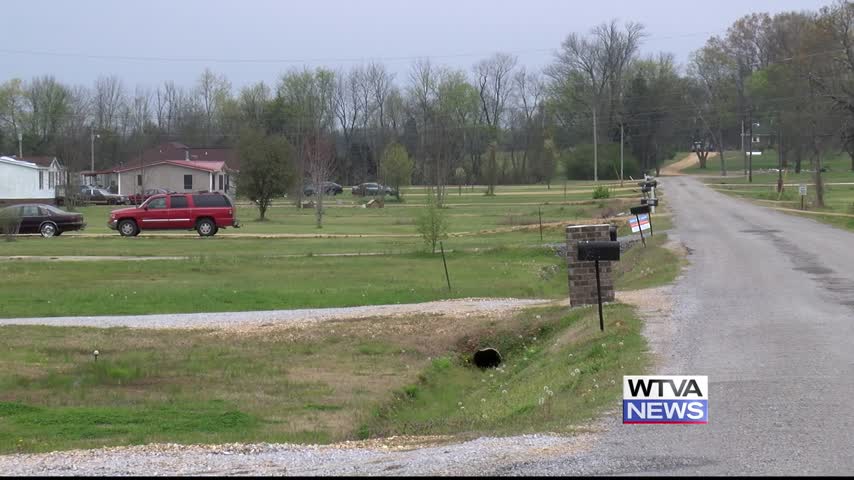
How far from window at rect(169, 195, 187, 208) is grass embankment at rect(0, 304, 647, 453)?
2551 cm

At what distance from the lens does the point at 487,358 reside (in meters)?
17.6

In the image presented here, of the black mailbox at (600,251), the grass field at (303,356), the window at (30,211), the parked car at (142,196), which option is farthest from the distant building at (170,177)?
the black mailbox at (600,251)

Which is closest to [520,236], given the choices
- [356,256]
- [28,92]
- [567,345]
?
[356,256]

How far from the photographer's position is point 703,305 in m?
18.2

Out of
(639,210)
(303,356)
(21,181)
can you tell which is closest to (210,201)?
(639,210)

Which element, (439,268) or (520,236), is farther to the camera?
(520,236)

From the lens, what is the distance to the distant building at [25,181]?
256 feet

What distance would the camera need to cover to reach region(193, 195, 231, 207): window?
4444cm

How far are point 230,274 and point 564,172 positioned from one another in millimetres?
95624

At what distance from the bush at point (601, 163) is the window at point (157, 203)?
7293cm

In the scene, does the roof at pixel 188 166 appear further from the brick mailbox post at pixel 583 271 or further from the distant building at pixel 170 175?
the brick mailbox post at pixel 583 271

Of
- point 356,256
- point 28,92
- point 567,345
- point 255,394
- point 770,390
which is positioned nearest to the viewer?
point 770,390

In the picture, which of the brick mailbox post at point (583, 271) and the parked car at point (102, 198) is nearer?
the brick mailbox post at point (583, 271)

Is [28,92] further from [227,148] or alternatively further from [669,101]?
[669,101]
